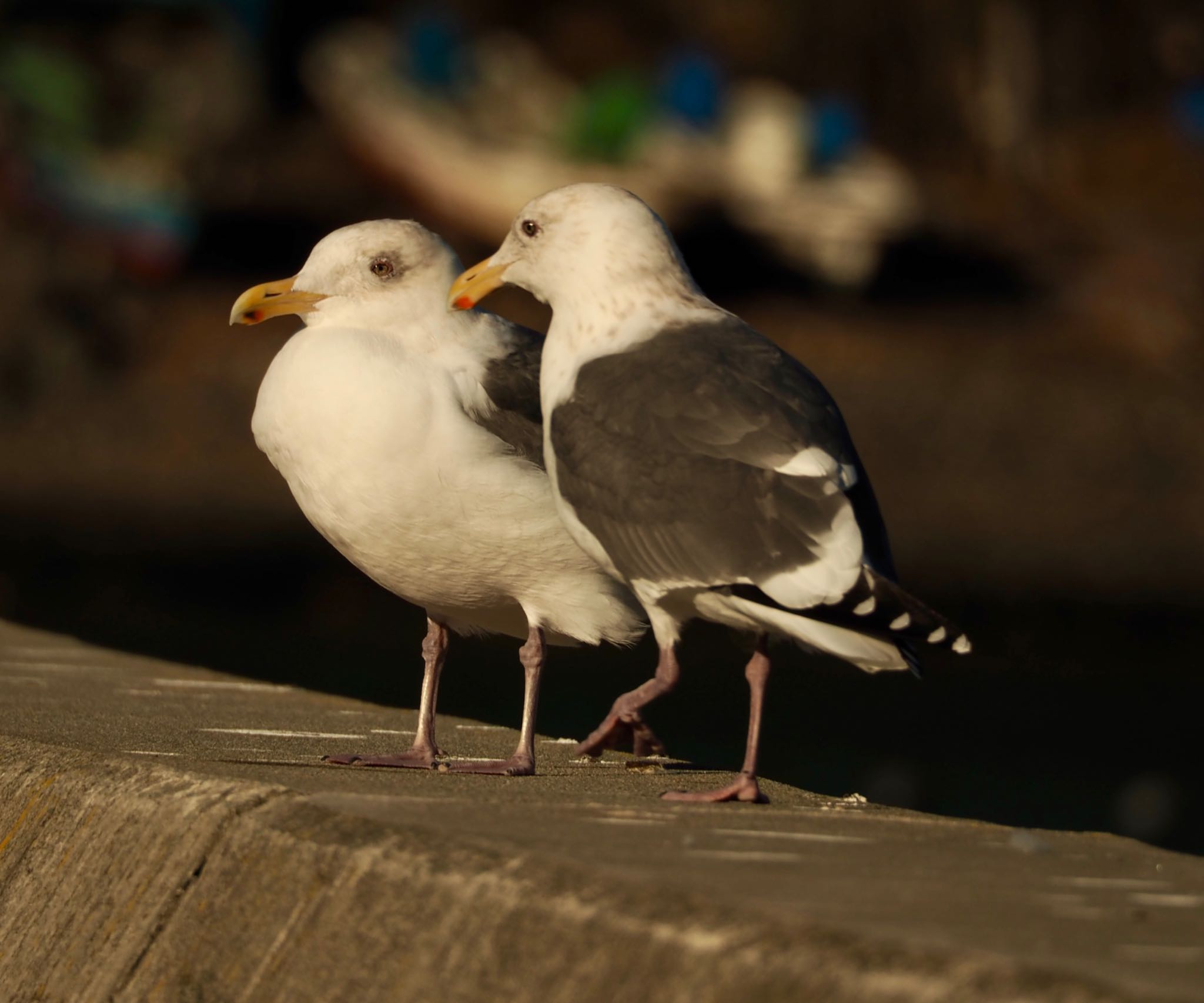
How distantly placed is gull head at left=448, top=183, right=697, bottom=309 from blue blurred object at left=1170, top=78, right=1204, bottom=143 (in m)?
28.8

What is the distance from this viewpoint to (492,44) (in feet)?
111

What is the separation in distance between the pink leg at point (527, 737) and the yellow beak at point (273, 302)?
97 centimetres

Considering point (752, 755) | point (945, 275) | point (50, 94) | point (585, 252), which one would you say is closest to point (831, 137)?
point (945, 275)

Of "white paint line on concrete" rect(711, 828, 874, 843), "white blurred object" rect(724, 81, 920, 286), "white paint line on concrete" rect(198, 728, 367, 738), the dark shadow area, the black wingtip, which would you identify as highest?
"white blurred object" rect(724, 81, 920, 286)

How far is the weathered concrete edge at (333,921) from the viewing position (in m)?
2.79

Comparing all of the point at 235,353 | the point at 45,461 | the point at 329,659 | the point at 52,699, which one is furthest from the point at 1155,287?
the point at 52,699

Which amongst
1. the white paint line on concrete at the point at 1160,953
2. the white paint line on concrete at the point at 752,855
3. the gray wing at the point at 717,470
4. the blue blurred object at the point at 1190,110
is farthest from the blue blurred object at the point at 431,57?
the white paint line on concrete at the point at 1160,953

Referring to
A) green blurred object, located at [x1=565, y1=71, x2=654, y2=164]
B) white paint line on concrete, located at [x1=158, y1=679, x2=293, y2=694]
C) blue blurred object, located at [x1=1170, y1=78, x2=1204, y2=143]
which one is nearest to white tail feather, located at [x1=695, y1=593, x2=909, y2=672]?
white paint line on concrete, located at [x1=158, y1=679, x2=293, y2=694]

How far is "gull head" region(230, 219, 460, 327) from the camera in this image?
16.5ft

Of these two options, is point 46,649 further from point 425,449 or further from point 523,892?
point 523,892

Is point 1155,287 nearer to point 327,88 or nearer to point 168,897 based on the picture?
point 327,88

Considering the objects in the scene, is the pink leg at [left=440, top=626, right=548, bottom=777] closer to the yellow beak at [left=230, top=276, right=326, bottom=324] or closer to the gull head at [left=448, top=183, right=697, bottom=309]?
the gull head at [left=448, top=183, right=697, bottom=309]

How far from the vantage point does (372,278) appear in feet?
16.7

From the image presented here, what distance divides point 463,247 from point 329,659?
1438 cm
